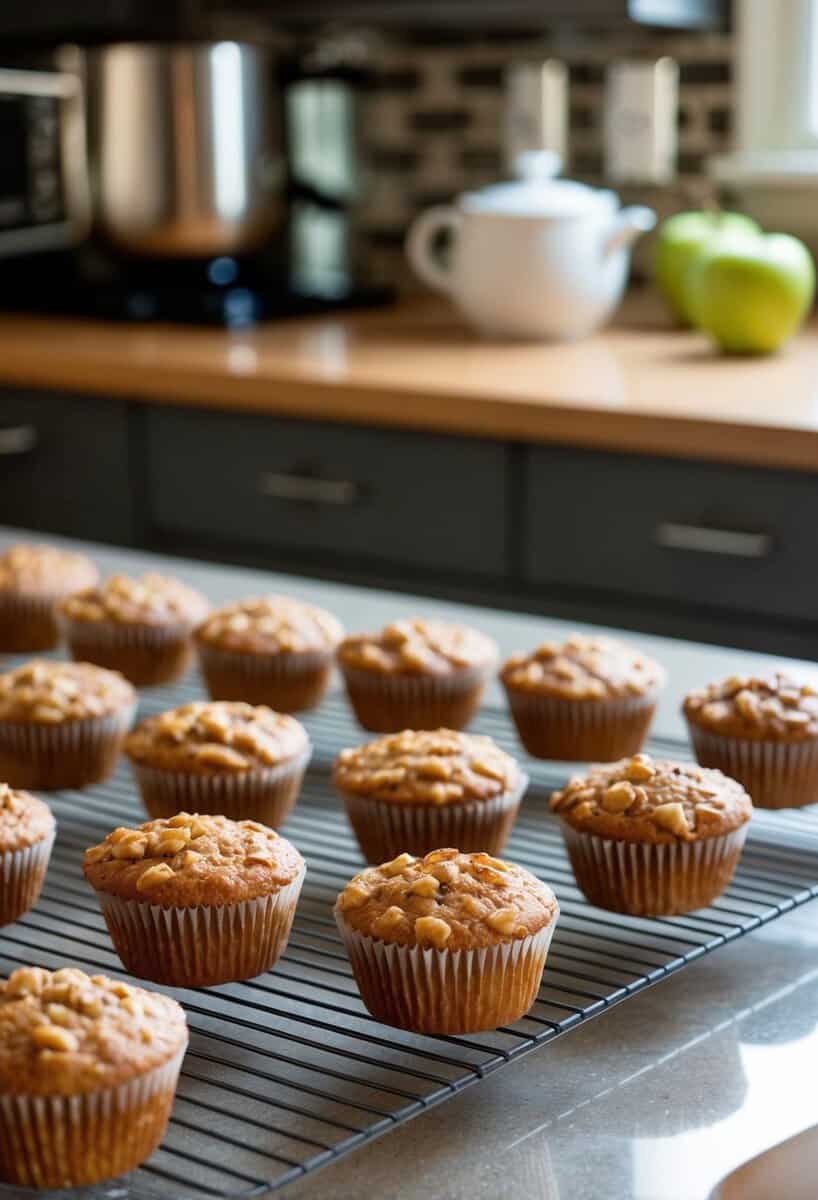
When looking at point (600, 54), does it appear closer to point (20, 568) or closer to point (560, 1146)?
point (20, 568)

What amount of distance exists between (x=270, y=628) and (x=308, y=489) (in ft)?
3.17

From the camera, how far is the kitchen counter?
848 millimetres

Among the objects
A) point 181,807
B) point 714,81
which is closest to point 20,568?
point 181,807

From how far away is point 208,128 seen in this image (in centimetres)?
302

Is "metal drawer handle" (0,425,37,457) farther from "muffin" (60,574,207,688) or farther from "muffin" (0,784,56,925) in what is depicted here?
"muffin" (0,784,56,925)

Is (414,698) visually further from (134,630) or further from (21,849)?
(21,849)

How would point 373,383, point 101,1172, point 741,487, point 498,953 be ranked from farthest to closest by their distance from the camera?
point 373,383 → point 741,487 → point 498,953 → point 101,1172

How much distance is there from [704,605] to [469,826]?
105 centimetres

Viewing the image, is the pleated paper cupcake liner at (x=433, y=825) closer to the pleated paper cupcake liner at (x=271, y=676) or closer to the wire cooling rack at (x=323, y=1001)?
the wire cooling rack at (x=323, y=1001)

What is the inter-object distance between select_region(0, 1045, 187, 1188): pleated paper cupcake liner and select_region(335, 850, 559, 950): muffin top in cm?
22

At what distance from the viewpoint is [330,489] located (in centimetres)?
255

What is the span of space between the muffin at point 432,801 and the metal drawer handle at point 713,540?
0.94 meters

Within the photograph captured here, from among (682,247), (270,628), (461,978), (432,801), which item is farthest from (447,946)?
(682,247)

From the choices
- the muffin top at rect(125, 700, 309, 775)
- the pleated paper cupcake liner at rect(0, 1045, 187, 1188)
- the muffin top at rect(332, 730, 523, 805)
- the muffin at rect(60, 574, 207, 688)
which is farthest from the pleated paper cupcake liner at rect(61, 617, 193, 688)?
the pleated paper cupcake liner at rect(0, 1045, 187, 1188)
